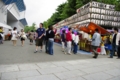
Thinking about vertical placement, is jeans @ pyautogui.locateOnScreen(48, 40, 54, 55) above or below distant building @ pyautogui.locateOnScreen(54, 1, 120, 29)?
below

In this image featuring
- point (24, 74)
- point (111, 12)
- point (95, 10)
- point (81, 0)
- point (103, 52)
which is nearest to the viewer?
point (24, 74)

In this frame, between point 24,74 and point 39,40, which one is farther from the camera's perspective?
point 39,40

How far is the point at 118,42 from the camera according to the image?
810cm

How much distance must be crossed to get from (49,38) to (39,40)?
0.76m

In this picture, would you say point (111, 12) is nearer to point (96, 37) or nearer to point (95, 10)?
point (95, 10)

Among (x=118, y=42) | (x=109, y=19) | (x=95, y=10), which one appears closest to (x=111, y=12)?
(x=109, y=19)

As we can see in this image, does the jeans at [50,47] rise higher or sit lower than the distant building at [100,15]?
lower

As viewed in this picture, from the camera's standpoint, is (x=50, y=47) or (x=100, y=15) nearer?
(x=50, y=47)

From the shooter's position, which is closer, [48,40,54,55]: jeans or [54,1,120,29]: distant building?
[48,40,54,55]: jeans

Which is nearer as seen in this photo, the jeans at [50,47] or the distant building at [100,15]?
the jeans at [50,47]

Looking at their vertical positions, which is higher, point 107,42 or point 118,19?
point 118,19

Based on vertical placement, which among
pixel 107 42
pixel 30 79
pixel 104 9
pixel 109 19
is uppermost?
pixel 104 9

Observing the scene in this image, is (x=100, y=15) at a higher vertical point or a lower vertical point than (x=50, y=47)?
higher

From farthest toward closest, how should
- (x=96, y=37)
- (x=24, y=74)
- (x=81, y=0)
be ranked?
(x=81, y=0) → (x=96, y=37) → (x=24, y=74)
